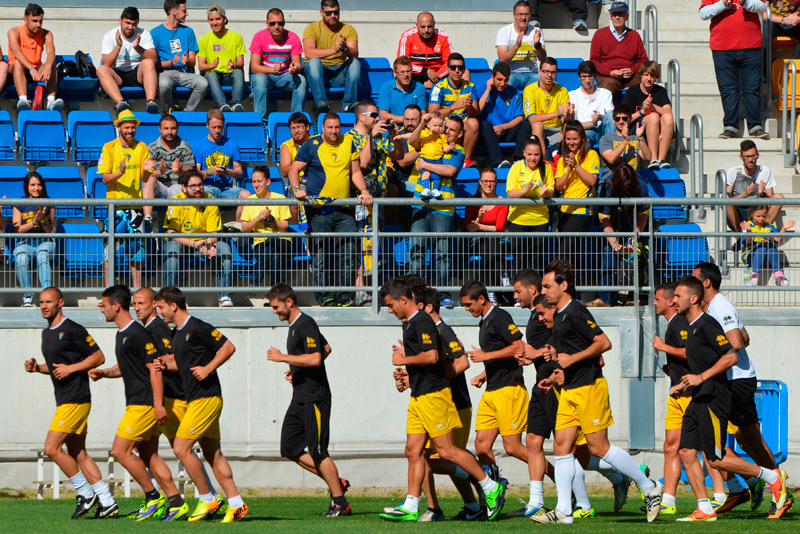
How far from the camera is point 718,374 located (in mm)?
9930

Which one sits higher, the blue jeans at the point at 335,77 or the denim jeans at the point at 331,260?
the blue jeans at the point at 335,77

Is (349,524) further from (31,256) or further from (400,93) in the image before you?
(400,93)

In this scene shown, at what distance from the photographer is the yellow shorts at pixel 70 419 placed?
35.0 feet

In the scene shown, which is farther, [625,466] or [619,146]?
[619,146]

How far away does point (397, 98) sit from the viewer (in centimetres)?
1578

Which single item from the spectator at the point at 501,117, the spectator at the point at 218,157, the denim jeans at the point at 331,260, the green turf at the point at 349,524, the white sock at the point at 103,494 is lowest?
→ the green turf at the point at 349,524

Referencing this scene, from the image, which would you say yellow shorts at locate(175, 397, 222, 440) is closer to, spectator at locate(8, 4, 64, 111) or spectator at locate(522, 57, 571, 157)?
spectator at locate(522, 57, 571, 157)

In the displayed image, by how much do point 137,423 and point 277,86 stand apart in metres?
7.18

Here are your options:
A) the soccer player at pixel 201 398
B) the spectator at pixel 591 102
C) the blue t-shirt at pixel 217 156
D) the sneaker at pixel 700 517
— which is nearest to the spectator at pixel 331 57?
the blue t-shirt at pixel 217 156

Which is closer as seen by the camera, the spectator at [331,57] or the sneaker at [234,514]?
the sneaker at [234,514]

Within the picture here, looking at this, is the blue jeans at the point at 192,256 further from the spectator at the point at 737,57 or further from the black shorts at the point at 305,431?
the spectator at the point at 737,57

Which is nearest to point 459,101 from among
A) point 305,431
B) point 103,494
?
point 305,431

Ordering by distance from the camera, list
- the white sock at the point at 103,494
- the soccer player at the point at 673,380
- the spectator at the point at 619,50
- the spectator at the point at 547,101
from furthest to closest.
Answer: the spectator at the point at 619,50 → the spectator at the point at 547,101 → the white sock at the point at 103,494 → the soccer player at the point at 673,380

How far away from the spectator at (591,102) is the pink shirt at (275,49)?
3.69m
